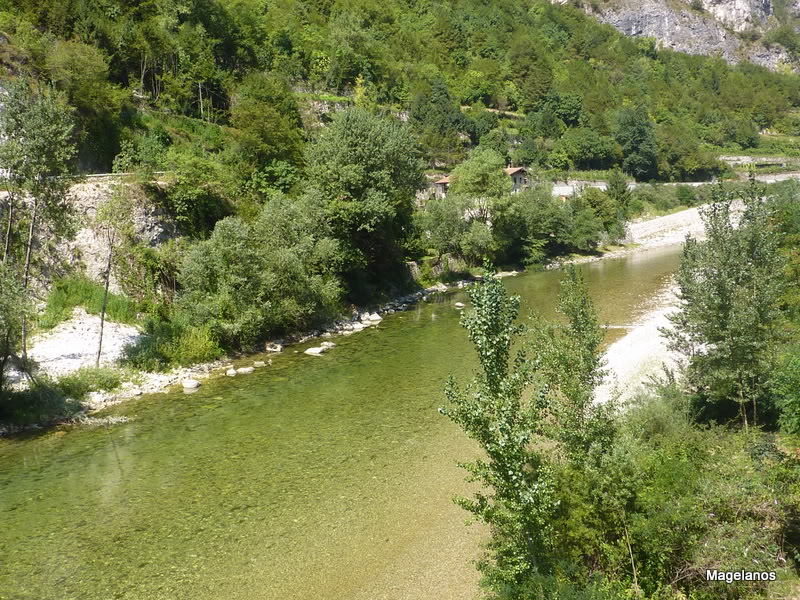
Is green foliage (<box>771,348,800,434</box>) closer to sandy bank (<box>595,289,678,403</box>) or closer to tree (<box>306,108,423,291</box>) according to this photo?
sandy bank (<box>595,289,678,403</box>)

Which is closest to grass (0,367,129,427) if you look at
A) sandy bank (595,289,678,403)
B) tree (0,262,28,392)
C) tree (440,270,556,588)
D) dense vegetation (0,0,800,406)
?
tree (0,262,28,392)

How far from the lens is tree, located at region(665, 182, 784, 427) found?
47.0ft

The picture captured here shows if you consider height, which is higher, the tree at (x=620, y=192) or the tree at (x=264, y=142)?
the tree at (x=264, y=142)

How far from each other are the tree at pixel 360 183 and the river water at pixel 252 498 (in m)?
16.2

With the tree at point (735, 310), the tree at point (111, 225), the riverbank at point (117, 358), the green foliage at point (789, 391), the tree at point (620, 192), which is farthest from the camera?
the tree at point (620, 192)

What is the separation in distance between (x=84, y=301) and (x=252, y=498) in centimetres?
1919

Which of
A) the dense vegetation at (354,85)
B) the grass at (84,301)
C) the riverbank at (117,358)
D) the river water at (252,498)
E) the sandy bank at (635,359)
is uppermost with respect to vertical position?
the dense vegetation at (354,85)

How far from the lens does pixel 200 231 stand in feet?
118

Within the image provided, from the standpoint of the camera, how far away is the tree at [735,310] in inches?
563

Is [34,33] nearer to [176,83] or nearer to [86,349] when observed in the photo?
[176,83]

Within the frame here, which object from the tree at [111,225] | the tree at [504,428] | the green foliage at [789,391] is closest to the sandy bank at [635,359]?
the green foliage at [789,391]

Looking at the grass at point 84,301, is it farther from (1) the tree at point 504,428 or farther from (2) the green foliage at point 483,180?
(2) the green foliage at point 483,180

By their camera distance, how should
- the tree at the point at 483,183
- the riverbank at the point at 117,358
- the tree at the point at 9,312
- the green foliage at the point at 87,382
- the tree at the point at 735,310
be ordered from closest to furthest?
1. the tree at the point at 735,310
2. the tree at the point at 9,312
3. the green foliage at the point at 87,382
4. the riverbank at the point at 117,358
5. the tree at the point at 483,183

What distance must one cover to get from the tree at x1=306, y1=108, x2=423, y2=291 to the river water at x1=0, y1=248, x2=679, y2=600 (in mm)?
16192
